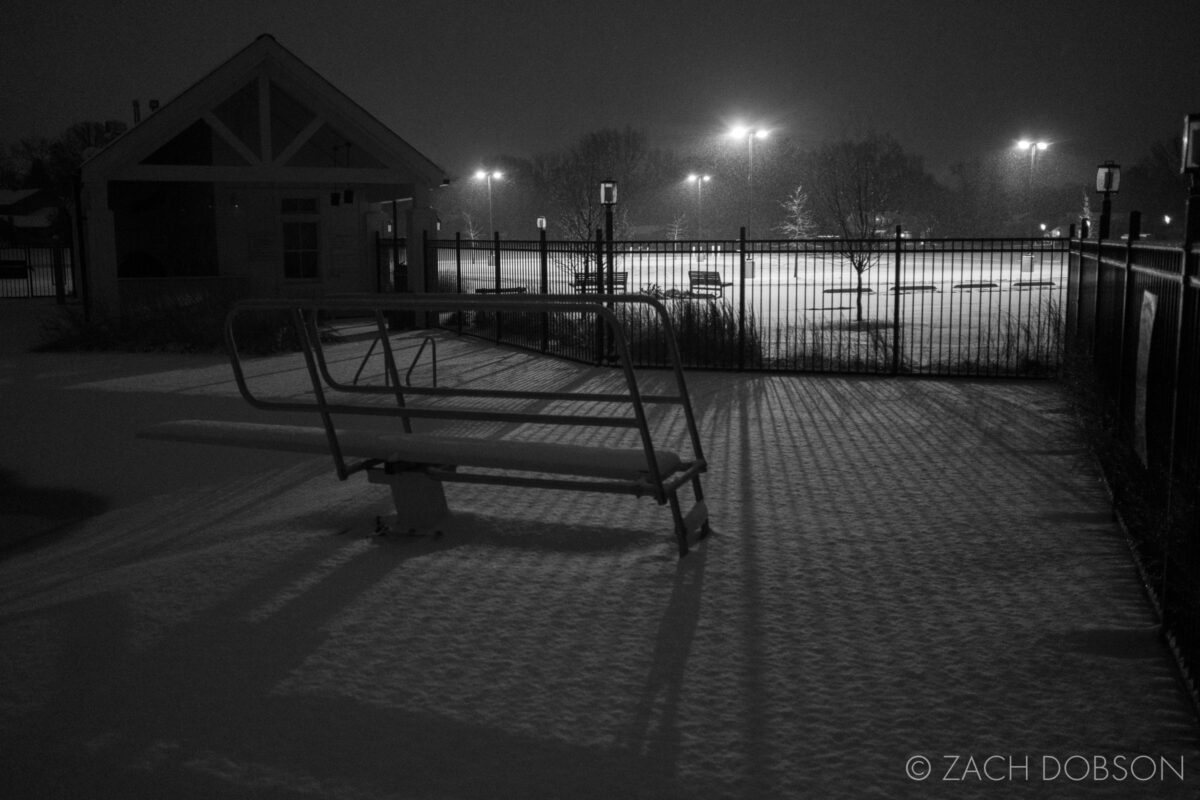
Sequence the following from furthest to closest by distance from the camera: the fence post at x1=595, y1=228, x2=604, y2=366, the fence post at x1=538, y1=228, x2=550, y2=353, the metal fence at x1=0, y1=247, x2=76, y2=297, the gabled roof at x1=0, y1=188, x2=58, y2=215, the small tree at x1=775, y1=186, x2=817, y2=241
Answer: the gabled roof at x1=0, y1=188, x2=58, y2=215
the small tree at x1=775, y1=186, x2=817, y2=241
the metal fence at x1=0, y1=247, x2=76, y2=297
the fence post at x1=538, y1=228, x2=550, y2=353
the fence post at x1=595, y1=228, x2=604, y2=366

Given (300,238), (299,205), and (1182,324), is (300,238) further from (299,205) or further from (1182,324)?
(1182,324)

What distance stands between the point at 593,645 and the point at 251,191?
22031mm

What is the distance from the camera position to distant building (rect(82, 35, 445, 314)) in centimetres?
2186

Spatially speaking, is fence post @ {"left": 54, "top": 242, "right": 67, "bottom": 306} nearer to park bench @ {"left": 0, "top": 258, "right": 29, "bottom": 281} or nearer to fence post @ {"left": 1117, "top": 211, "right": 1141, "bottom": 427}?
park bench @ {"left": 0, "top": 258, "right": 29, "bottom": 281}

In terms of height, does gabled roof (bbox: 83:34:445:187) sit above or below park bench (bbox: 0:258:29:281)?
above

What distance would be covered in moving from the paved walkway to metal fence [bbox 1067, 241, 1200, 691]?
31 cm

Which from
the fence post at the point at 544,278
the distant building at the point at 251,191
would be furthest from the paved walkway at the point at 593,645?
the distant building at the point at 251,191

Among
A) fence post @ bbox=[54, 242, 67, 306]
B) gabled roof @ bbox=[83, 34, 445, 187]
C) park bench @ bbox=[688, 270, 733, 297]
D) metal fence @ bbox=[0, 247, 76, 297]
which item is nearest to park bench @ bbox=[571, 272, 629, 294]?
park bench @ bbox=[688, 270, 733, 297]

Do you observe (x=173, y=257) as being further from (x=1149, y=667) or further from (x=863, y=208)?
(x=1149, y=667)

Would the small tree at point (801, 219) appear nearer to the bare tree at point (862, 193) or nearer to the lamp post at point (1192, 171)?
the bare tree at point (862, 193)

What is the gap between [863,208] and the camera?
29.0 m

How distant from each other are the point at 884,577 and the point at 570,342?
12569mm

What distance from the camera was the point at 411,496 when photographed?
22.5 feet

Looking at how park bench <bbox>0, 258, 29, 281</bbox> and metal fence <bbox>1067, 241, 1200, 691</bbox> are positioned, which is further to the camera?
park bench <bbox>0, 258, 29, 281</bbox>
